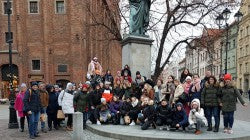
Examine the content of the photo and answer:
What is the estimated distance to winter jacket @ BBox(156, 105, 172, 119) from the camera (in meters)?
10.7

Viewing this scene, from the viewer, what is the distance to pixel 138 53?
14211 mm

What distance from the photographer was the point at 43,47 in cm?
3775

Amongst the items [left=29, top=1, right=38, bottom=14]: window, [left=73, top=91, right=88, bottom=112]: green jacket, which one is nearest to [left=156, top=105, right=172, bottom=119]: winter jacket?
[left=73, top=91, right=88, bottom=112]: green jacket

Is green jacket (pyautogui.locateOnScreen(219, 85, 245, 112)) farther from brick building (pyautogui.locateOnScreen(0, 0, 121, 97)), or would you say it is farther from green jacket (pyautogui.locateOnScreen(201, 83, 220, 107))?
brick building (pyautogui.locateOnScreen(0, 0, 121, 97))

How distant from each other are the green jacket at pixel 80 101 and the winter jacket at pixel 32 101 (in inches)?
61.4

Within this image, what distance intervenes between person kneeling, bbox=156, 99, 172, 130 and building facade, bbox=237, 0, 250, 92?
48333mm

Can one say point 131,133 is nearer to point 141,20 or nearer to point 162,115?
point 162,115

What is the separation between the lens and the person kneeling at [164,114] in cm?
1072

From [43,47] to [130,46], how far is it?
83.9 ft

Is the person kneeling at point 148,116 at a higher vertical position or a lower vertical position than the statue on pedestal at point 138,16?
lower

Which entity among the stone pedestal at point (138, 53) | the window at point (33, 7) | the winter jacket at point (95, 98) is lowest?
the winter jacket at point (95, 98)

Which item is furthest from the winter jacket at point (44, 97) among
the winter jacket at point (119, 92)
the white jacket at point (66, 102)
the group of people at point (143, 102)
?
the winter jacket at point (119, 92)

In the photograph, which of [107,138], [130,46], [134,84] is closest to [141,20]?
[130,46]

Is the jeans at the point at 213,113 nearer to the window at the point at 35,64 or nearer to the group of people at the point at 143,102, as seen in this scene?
the group of people at the point at 143,102
